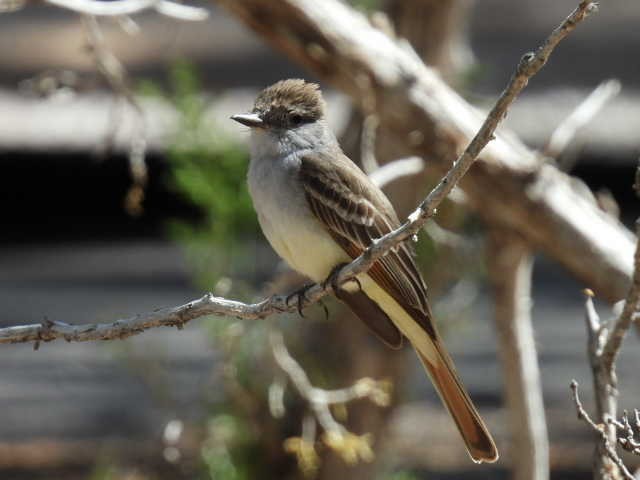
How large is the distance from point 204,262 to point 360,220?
145cm

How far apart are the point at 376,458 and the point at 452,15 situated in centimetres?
190

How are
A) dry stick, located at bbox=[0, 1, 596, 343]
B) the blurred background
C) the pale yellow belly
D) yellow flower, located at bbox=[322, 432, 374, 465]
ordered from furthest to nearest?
the blurred background
yellow flower, located at bbox=[322, 432, 374, 465]
the pale yellow belly
dry stick, located at bbox=[0, 1, 596, 343]

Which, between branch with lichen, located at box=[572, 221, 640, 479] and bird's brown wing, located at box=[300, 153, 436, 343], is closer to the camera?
branch with lichen, located at box=[572, 221, 640, 479]

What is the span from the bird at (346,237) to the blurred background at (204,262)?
2.24ft

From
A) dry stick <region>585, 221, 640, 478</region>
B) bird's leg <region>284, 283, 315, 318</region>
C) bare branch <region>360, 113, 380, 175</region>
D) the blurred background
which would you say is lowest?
the blurred background

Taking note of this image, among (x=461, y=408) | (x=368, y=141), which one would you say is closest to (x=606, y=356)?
(x=461, y=408)

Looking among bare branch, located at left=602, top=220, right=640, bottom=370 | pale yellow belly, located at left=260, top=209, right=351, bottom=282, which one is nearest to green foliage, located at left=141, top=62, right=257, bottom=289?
pale yellow belly, located at left=260, top=209, right=351, bottom=282

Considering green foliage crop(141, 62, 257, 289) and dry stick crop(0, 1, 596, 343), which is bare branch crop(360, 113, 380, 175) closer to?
green foliage crop(141, 62, 257, 289)

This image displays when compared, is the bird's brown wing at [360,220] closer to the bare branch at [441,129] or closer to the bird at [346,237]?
the bird at [346,237]

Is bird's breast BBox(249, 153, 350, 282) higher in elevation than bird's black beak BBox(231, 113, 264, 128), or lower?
lower

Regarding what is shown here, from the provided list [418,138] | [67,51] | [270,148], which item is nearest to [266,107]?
[270,148]

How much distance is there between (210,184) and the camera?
5109 millimetres

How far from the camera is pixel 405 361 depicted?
5430 millimetres

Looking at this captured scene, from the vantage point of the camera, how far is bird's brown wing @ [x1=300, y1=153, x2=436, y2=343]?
378 cm
